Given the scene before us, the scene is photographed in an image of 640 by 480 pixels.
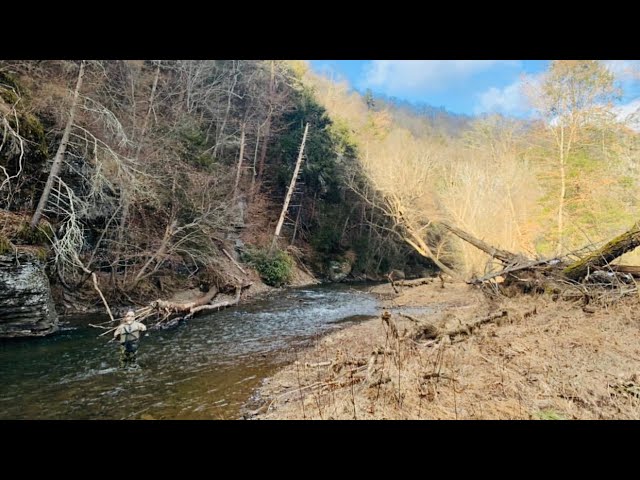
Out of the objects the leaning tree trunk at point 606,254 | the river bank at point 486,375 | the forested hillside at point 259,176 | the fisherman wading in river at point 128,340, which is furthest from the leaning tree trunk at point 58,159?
the leaning tree trunk at point 606,254

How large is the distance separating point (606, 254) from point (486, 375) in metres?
6.65

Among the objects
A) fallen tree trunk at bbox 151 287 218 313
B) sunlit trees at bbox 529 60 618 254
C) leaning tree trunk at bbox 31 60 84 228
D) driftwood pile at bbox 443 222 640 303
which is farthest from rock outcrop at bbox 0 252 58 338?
sunlit trees at bbox 529 60 618 254

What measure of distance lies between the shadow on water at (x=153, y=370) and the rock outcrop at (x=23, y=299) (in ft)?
1.85

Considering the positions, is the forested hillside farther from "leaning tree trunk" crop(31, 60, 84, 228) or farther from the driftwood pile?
the driftwood pile

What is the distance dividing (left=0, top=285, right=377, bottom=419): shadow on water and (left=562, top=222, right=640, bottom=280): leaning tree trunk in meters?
6.84

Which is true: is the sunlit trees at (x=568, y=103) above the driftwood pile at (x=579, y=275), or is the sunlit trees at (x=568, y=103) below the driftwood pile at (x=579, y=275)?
above

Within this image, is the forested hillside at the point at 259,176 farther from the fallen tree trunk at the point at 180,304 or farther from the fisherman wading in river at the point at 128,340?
the fisherman wading in river at the point at 128,340

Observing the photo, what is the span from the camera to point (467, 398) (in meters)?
4.92

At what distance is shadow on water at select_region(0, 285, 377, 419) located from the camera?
19.5ft

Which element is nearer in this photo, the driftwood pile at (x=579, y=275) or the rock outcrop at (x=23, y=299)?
the rock outcrop at (x=23, y=299)

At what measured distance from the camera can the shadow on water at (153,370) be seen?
594cm
